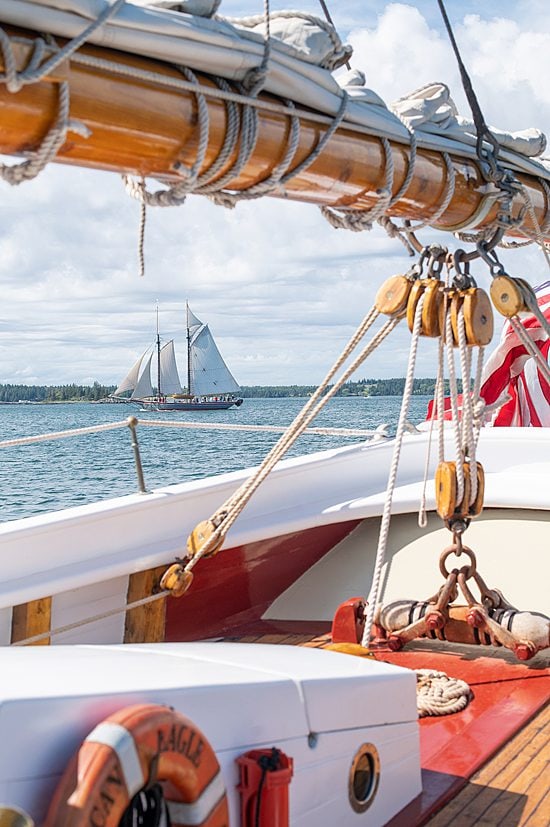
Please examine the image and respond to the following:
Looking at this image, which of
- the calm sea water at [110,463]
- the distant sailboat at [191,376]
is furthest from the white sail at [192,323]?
the calm sea water at [110,463]

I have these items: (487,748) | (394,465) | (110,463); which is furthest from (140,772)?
(110,463)

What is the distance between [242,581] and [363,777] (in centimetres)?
195

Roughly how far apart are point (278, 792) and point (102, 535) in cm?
185

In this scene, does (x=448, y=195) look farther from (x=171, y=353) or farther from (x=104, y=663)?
(x=171, y=353)

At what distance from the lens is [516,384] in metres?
6.02

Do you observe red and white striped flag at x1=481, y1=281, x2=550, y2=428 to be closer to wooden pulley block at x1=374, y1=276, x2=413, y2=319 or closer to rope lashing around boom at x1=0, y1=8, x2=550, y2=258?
wooden pulley block at x1=374, y1=276, x2=413, y2=319

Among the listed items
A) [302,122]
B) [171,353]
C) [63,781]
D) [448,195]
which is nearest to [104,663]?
[63,781]

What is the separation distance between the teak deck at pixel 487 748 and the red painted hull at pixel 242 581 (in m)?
0.69

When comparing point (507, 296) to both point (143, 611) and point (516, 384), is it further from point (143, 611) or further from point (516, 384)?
point (516, 384)

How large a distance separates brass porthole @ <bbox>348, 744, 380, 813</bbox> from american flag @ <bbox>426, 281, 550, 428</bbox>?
4.08 metres

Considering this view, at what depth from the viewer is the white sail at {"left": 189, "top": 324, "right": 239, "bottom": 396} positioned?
51.3m

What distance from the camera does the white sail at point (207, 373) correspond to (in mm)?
51272

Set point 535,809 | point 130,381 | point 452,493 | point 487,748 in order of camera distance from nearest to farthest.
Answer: point 535,809, point 487,748, point 452,493, point 130,381

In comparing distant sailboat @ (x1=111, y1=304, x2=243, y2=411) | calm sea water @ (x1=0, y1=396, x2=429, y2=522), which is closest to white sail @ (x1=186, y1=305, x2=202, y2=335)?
distant sailboat @ (x1=111, y1=304, x2=243, y2=411)
